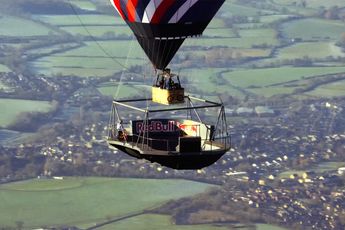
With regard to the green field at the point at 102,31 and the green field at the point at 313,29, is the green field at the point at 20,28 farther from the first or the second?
the green field at the point at 313,29

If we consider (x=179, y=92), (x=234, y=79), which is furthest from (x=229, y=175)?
(x=179, y=92)

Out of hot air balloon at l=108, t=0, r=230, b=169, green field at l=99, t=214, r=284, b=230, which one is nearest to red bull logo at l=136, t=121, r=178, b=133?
hot air balloon at l=108, t=0, r=230, b=169

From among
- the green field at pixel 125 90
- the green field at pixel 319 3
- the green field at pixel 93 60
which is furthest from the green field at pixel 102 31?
the green field at pixel 319 3

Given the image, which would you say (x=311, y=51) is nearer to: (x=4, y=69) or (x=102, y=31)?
(x=102, y=31)

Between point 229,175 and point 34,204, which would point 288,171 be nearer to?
point 229,175

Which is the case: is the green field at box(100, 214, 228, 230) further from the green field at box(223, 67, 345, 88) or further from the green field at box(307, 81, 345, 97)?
the green field at box(307, 81, 345, 97)

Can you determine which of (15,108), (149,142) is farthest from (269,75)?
(149,142)
